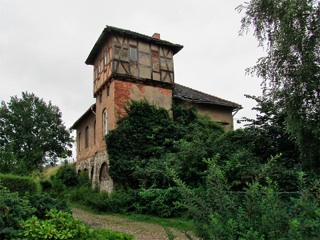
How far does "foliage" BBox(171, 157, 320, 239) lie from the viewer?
8.06 feet

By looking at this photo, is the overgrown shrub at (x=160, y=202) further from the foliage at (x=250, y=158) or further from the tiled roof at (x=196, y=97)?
the tiled roof at (x=196, y=97)

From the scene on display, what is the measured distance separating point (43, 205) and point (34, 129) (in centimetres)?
3538

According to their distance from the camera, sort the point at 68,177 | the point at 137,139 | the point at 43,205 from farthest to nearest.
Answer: the point at 68,177, the point at 137,139, the point at 43,205

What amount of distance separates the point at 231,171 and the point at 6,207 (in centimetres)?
832

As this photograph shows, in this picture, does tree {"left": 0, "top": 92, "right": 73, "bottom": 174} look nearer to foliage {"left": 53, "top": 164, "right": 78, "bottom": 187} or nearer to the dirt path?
foliage {"left": 53, "top": 164, "right": 78, "bottom": 187}

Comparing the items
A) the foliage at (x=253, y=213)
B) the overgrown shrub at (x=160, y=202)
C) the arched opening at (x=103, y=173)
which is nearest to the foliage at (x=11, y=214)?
the foliage at (x=253, y=213)

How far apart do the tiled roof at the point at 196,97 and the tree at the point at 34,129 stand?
68.8ft

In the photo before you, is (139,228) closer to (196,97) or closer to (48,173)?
(196,97)

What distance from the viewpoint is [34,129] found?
39312 millimetres

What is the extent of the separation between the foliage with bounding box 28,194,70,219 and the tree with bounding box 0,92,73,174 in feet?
101

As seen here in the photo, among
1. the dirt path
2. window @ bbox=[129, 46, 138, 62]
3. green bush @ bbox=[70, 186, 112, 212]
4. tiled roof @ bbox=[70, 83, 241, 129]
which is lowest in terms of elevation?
the dirt path


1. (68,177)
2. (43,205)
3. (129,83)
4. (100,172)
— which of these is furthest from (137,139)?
(43,205)

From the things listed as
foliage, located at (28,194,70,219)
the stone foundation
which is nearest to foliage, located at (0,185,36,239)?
foliage, located at (28,194,70,219)

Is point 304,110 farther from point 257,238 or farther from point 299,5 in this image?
point 257,238
